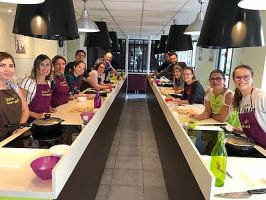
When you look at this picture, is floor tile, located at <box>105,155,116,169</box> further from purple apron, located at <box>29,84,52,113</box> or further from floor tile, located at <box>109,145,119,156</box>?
purple apron, located at <box>29,84,52,113</box>

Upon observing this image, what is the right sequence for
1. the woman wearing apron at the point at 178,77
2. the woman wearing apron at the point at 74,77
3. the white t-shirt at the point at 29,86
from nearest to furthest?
the white t-shirt at the point at 29,86 < the woman wearing apron at the point at 74,77 < the woman wearing apron at the point at 178,77

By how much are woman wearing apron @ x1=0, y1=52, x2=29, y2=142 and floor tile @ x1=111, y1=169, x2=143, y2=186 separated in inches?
59.0

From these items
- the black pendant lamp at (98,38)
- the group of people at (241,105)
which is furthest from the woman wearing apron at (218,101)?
the black pendant lamp at (98,38)

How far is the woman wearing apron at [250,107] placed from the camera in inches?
85.2

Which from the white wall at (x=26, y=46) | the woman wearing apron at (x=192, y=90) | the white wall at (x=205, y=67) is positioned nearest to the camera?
the woman wearing apron at (x=192, y=90)

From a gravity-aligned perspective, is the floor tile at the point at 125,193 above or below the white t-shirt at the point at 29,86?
below

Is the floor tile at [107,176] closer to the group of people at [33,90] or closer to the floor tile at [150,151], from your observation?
the floor tile at [150,151]

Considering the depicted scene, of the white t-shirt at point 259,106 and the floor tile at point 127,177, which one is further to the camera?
the floor tile at point 127,177

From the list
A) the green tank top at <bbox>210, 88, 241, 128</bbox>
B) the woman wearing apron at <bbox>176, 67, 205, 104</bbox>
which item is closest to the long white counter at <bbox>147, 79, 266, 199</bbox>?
the green tank top at <bbox>210, 88, 241, 128</bbox>

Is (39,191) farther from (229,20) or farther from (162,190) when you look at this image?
(162,190)

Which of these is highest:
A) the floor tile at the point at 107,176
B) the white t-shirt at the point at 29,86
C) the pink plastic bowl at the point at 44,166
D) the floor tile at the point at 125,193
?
the white t-shirt at the point at 29,86

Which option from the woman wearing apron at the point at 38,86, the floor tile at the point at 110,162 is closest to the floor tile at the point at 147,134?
the floor tile at the point at 110,162

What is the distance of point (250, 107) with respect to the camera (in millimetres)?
2229

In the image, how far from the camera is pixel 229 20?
6.90 feet
